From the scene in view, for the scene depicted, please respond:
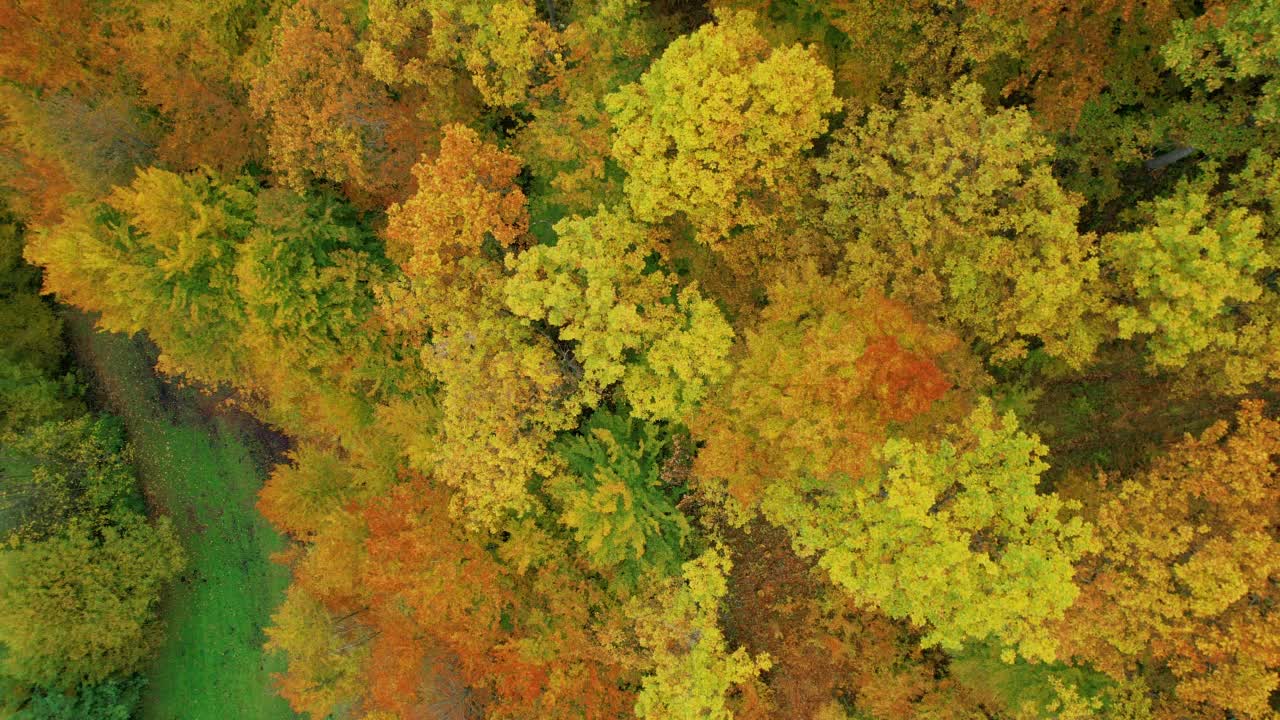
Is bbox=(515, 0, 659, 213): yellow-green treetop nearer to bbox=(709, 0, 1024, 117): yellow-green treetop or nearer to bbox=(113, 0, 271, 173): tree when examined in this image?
bbox=(709, 0, 1024, 117): yellow-green treetop

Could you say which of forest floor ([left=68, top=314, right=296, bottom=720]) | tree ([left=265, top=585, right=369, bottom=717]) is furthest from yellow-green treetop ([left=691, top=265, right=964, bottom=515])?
forest floor ([left=68, top=314, right=296, bottom=720])

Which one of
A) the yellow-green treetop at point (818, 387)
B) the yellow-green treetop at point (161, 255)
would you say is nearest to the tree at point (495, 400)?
the yellow-green treetop at point (818, 387)

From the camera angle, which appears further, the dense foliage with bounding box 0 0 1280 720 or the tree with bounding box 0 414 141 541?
the tree with bounding box 0 414 141 541

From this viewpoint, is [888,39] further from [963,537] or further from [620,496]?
[620,496]

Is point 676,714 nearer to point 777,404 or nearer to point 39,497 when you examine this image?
point 777,404

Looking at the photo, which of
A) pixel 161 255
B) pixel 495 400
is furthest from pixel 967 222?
pixel 161 255

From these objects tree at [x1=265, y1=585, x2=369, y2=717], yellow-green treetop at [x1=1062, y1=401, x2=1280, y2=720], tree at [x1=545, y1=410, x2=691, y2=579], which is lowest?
tree at [x1=265, y1=585, x2=369, y2=717]

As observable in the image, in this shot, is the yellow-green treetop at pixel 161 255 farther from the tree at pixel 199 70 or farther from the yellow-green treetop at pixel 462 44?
the yellow-green treetop at pixel 462 44
